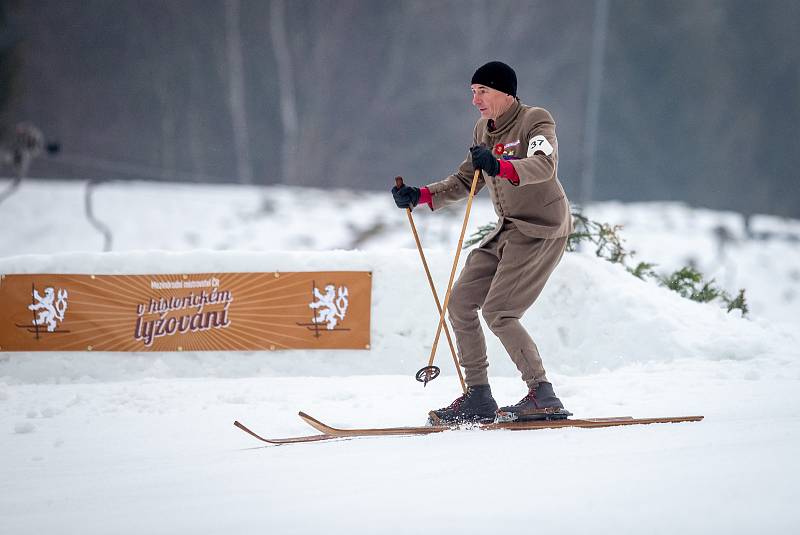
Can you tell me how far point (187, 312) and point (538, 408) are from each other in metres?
3.87

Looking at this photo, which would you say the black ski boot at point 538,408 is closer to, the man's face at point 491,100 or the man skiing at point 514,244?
→ the man skiing at point 514,244

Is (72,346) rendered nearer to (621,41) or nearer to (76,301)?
(76,301)

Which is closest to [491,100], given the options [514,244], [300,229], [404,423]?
[514,244]

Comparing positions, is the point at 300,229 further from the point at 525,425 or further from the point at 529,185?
the point at 525,425

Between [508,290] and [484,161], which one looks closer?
[484,161]

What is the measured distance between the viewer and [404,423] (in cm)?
465

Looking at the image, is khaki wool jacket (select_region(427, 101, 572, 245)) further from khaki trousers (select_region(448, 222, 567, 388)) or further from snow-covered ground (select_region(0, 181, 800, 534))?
snow-covered ground (select_region(0, 181, 800, 534))

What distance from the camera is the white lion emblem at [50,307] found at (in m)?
7.01

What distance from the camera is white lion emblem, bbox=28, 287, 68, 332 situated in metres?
7.01

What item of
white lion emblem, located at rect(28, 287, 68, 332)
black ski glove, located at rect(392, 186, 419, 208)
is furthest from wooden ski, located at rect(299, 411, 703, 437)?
white lion emblem, located at rect(28, 287, 68, 332)

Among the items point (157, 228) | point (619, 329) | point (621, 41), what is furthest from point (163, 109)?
point (619, 329)

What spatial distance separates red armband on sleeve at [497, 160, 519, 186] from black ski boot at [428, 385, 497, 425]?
3.77ft

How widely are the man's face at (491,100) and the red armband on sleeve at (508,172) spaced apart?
0.52 meters

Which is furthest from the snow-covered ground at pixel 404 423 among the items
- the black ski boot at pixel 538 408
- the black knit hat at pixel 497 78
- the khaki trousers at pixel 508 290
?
the black knit hat at pixel 497 78
